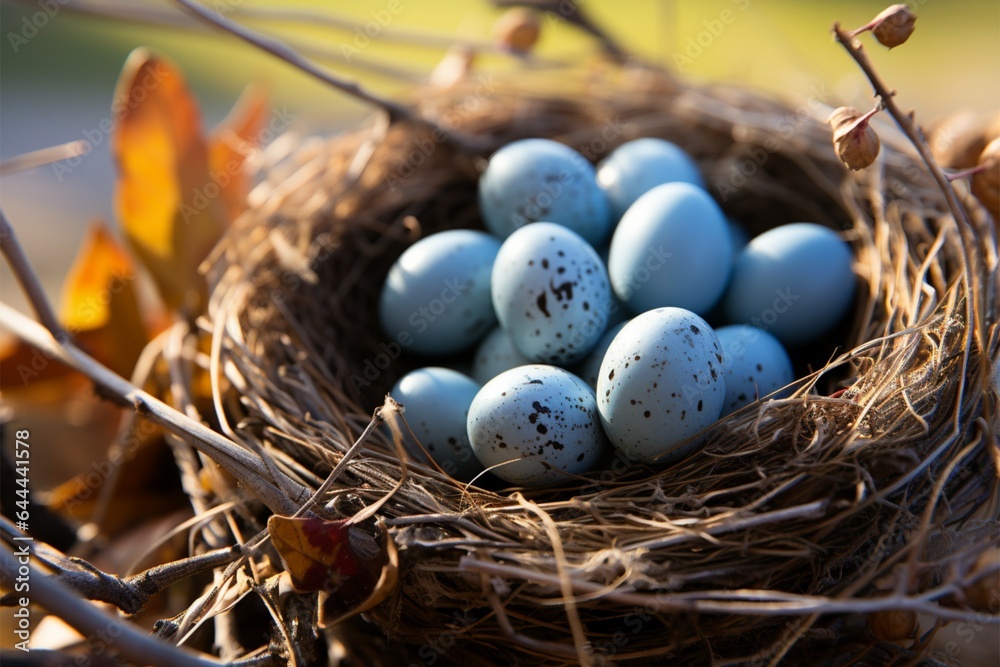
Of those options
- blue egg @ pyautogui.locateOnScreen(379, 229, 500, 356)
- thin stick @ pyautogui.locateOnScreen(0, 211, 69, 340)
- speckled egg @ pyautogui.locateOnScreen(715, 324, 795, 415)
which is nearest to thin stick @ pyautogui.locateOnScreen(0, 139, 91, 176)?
thin stick @ pyautogui.locateOnScreen(0, 211, 69, 340)

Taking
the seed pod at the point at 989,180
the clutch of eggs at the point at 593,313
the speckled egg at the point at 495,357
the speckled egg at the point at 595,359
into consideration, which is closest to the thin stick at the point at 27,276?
the clutch of eggs at the point at 593,313

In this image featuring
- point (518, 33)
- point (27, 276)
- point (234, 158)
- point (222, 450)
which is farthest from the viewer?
point (518, 33)

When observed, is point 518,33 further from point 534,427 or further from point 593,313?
point 534,427

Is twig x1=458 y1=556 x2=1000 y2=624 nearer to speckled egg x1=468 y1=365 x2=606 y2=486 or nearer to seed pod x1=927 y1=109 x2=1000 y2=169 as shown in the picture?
speckled egg x1=468 y1=365 x2=606 y2=486

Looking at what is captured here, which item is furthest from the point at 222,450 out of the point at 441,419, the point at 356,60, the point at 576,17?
the point at 576,17

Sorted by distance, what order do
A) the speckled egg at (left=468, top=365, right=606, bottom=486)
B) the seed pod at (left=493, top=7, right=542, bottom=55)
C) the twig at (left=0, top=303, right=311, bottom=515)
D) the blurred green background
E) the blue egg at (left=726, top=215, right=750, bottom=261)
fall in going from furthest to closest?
the blurred green background
the seed pod at (left=493, top=7, right=542, bottom=55)
the blue egg at (left=726, top=215, right=750, bottom=261)
the speckled egg at (left=468, top=365, right=606, bottom=486)
the twig at (left=0, top=303, right=311, bottom=515)

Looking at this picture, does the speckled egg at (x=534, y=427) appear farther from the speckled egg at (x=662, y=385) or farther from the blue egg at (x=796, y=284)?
the blue egg at (x=796, y=284)
